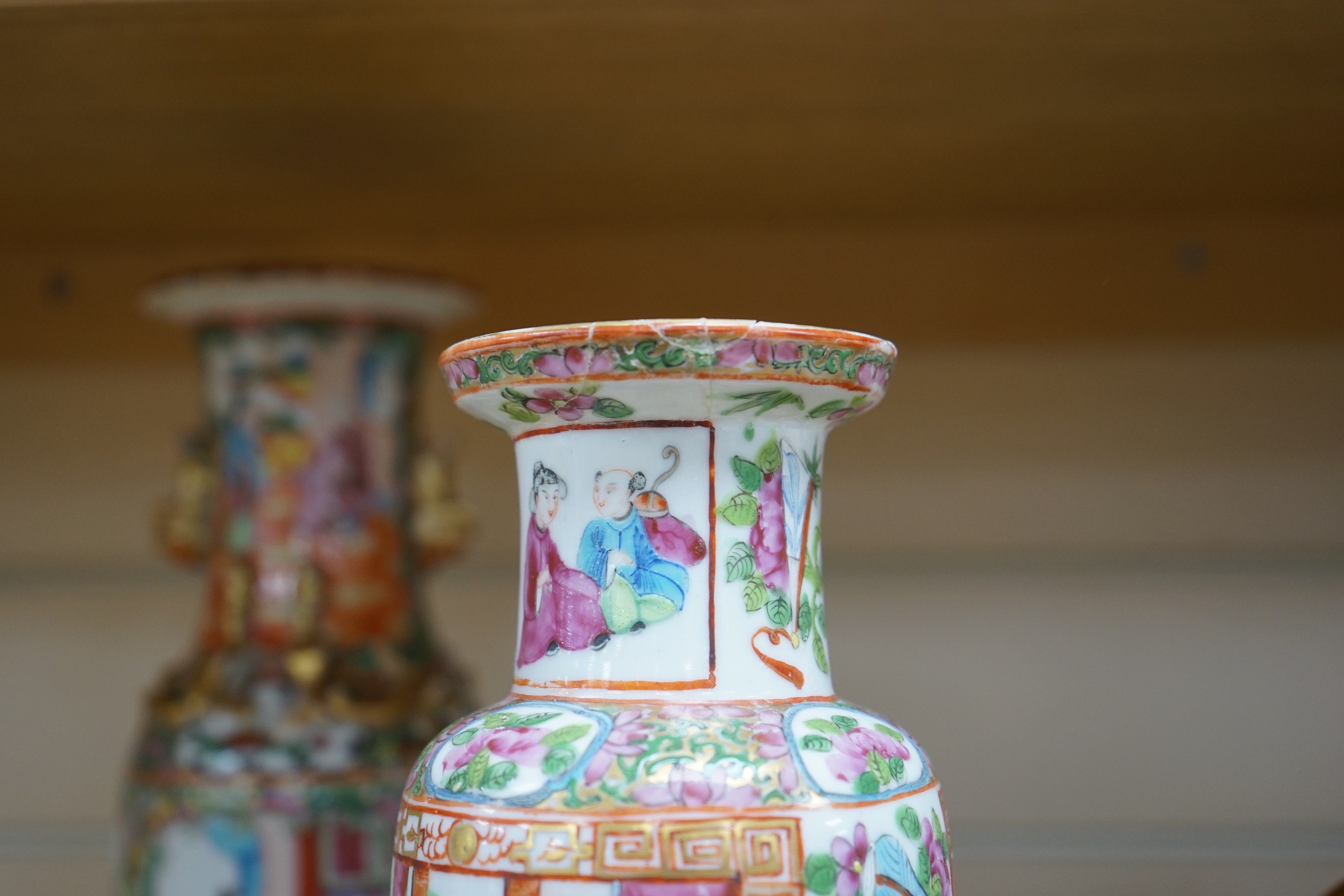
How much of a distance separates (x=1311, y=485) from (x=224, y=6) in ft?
2.39

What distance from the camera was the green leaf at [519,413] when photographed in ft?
1.64

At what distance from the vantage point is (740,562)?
0.50 meters

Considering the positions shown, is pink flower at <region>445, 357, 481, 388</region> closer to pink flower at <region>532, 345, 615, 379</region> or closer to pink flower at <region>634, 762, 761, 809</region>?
pink flower at <region>532, 345, 615, 379</region>

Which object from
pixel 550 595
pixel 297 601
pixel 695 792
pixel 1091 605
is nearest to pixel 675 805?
pixel 695 792

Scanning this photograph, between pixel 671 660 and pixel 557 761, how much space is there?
6 centimetres

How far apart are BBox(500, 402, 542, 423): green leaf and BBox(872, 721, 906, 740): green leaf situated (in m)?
0.18

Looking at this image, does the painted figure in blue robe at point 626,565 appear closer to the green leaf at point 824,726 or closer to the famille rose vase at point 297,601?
the green leaf at point 824,726

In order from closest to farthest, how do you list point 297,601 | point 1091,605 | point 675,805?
point 675,805 → point 297,601 → point 1091,605

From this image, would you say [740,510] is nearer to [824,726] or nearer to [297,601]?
[824,726]

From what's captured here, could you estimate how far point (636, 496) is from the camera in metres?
0.49

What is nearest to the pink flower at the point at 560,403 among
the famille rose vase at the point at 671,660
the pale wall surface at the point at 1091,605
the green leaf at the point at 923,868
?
the famille rose vase at the point at 671,660

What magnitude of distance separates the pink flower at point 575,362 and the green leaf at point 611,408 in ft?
0.05

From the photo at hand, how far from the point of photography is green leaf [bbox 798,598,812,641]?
1.69 feet

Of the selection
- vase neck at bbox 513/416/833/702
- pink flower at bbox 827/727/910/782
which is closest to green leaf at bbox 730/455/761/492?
vase neck at bbox 513/416/833/702
